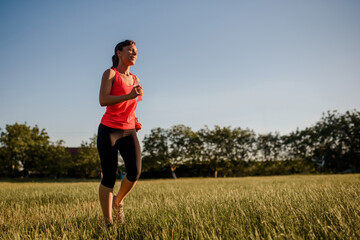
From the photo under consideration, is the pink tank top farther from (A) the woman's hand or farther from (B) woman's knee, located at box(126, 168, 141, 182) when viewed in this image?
(B) woman's knee, located at box(126, 168, 141, 182)

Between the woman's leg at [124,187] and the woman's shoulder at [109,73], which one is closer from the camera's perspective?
the woman's shoulder at [109,73]

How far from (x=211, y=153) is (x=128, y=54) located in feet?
140

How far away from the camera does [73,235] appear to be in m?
2.45

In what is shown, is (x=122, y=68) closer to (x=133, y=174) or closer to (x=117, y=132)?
(x=117, y=132)

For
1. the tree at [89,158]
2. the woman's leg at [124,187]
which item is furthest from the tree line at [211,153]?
the woman's leg at [124,187]

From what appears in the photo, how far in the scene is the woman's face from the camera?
10.3 ft

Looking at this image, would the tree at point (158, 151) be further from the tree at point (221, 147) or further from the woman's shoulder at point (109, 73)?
the woman's shoulder at point (109, 73)

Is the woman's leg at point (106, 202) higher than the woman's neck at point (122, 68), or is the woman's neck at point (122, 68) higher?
the woman's neck at point (122, 68)

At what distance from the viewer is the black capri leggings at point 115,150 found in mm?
2912

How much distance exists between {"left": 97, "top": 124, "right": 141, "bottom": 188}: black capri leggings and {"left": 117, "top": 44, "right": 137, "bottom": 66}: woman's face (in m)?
0.94

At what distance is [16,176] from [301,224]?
4875cm

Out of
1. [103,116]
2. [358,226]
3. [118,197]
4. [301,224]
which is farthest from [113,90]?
[358,226]

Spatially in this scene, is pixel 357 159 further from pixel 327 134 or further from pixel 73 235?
pixel 73 235

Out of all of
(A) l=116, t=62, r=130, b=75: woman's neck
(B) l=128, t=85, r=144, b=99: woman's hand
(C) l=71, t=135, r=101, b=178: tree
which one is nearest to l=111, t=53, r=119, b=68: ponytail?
(A) l=116, t=62, r=130, b=75: woman's neck
